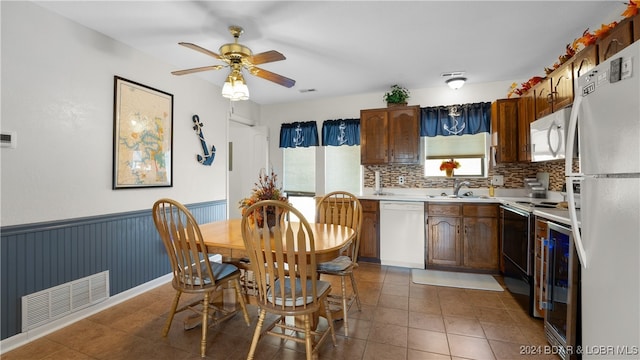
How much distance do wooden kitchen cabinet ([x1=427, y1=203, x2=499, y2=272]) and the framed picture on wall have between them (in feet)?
10.7

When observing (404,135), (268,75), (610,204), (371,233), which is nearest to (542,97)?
(404,135)

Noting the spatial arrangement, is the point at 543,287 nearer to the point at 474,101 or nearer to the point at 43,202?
the point at 474,101

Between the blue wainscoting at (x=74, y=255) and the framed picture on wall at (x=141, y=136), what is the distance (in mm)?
387

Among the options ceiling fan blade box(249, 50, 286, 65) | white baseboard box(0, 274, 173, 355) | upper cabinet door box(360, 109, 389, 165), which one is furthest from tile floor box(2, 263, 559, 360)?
ceiling fan blade box(249, 50, 286, 65)

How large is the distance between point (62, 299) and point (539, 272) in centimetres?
380

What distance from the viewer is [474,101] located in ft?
12.7

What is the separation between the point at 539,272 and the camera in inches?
85.4

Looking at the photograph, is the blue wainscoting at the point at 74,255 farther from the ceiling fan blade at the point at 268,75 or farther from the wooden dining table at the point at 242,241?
the ceiling fan blade at the point at 268,75

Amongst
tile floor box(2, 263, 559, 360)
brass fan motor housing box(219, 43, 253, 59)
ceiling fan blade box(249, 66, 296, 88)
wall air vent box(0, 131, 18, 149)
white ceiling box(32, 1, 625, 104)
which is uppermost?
white ceiling box(32, 1, 625, 104)

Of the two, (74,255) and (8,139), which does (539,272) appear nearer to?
(74,255)

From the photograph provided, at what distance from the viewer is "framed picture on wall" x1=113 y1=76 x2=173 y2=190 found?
2.65 m

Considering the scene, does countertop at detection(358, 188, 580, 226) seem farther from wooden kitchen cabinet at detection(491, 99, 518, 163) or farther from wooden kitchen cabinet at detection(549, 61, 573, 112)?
wooden kitchen cabinet at detection(549, 61, 573, 112)

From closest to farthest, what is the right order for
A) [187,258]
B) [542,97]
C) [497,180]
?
1. [187,258]
2. [542,97]
3. [497,180]

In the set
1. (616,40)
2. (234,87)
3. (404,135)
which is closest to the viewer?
(616,40)
